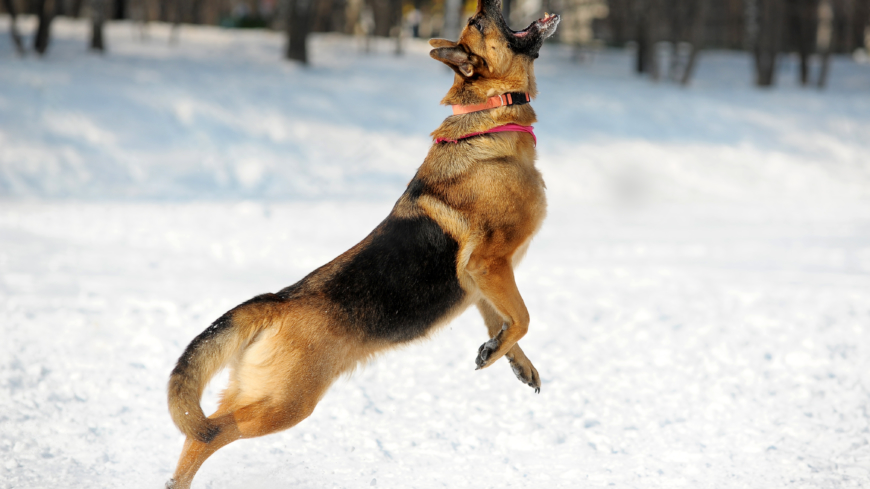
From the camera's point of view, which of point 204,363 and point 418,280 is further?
point 418,280

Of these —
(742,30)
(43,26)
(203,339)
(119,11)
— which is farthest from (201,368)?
(742,30)

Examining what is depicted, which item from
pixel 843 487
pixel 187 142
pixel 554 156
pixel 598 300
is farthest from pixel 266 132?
pixel 843 487

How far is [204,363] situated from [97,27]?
51.1 ft

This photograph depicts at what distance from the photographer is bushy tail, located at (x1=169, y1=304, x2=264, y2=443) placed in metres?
3.13

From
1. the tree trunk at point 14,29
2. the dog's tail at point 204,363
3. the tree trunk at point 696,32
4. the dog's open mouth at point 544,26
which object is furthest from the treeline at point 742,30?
the dog's tail at point 204,363

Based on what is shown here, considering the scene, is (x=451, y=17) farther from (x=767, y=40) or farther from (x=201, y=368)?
(x=201, y=368)

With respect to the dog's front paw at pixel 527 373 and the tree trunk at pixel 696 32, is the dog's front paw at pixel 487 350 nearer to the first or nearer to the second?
the dog's front paw at pixel 527 373

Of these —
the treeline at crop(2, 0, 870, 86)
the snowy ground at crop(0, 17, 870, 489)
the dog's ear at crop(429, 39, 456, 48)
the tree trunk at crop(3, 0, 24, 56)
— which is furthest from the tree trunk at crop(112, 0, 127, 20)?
the dog's ear at crop(429, 39, 456, 48)

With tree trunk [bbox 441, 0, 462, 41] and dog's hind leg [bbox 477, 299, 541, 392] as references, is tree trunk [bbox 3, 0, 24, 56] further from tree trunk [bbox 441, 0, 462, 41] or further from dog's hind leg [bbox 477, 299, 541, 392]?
dog's hind leg [bbox 477, 299, 541, 392]

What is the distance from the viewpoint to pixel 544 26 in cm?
375

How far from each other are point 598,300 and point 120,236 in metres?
6.18

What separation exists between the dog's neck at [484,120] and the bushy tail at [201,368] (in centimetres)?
144

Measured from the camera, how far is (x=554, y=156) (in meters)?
14.5

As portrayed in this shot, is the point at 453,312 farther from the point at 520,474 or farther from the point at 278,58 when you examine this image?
the point at 278,58
